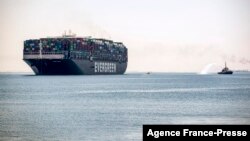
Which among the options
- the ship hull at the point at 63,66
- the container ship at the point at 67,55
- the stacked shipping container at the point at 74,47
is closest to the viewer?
the ship hull at the point at 63,66

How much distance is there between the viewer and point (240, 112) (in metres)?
34.6

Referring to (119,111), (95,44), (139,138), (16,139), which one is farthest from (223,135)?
(95,44)

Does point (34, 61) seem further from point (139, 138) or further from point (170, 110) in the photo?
point (139, 138)

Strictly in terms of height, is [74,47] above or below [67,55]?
above

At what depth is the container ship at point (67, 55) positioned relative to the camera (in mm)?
94688

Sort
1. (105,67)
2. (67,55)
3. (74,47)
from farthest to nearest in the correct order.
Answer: (105,67)
(74,47)
(67,55)

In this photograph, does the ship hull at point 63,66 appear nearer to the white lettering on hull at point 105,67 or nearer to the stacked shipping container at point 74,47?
the white lettering on hull at point 105,67

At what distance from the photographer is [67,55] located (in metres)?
94.9

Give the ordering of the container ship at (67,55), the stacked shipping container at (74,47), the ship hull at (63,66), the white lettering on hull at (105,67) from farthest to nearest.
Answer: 1. the white lettering on hull at (105,67)
2. the stacked shipping container at (74,47)
3. the container ship at (67,55)
4. the ship hull at (63,66)

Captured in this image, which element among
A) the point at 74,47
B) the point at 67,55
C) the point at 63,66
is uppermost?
the point at 74,47

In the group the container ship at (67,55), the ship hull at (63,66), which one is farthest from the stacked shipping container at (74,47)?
the ship hull at (63,66)

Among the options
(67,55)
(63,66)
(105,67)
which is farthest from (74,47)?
(105,67)

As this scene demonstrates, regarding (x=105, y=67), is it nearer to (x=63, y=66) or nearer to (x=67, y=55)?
(x=67, y=55)

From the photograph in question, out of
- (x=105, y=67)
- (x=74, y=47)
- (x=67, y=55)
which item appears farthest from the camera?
(x=105, y=67)
